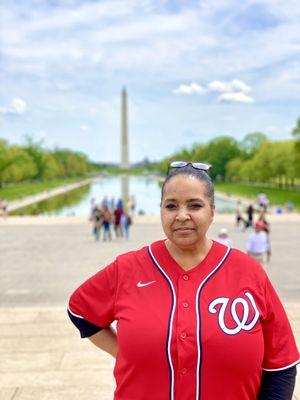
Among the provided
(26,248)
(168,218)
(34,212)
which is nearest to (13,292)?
(26,248)

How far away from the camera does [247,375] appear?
1876mm

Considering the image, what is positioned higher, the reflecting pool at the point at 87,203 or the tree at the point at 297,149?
the tree at the point at 297,149

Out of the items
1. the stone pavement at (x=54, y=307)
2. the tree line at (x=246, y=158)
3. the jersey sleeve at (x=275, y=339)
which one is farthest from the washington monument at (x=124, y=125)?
the jersey sleeve at (x=275, y=339)

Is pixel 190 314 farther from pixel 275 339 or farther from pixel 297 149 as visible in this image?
pixel 297 149

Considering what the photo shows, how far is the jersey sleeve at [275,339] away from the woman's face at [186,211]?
0.37 m

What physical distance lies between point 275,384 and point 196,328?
0.44 metres

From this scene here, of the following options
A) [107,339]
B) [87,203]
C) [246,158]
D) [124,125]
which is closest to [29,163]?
[124,125]

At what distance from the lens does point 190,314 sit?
1873 millimetres

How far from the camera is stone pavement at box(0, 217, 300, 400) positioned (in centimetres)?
468

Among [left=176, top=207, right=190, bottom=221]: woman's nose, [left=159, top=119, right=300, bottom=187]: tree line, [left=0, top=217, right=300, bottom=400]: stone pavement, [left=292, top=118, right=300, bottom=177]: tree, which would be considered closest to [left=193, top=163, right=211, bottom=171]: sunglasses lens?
[left=176, top=207, right=190, bottom=221]: woman's nose

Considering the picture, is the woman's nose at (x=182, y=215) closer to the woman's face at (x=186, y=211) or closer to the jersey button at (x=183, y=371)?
the woman's face at (x=186, y=211)

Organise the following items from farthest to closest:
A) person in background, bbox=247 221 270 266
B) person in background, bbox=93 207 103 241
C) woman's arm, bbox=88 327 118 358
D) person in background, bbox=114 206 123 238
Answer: person in background, bbox=114 206 123 238 → person in background, bbox=93 207 103 241 → person in background, bbox=247 221 270 266 → woman's arm, bbox=88 327 118 358

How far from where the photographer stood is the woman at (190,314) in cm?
185

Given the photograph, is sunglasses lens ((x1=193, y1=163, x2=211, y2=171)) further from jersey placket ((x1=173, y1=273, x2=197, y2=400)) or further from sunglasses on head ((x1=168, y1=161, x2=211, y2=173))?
jersey placket ((x1=173, y1=273, x2=197, y2=400))
